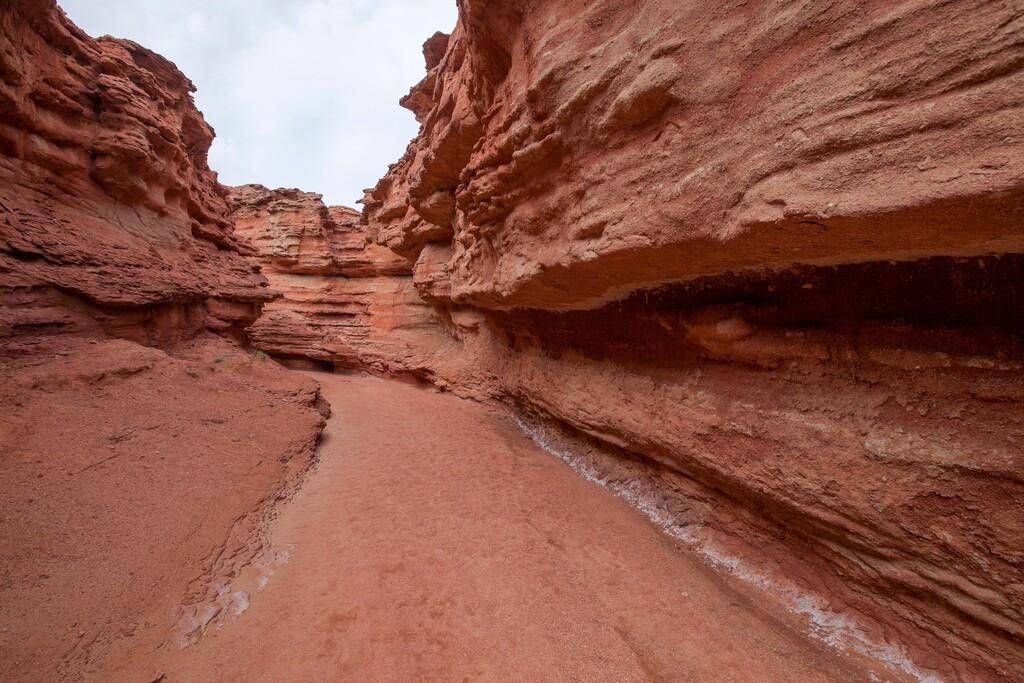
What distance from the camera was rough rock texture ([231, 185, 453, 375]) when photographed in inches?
540

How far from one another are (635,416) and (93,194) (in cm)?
945

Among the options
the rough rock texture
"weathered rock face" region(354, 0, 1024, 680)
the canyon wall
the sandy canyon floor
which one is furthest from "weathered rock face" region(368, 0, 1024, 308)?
the rough rock texture

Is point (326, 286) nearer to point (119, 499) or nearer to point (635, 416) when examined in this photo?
point (119, 499)

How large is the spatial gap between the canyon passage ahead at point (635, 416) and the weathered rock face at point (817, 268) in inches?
0.7

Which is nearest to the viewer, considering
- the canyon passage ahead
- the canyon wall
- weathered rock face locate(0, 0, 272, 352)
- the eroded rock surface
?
the canyon passage ahead

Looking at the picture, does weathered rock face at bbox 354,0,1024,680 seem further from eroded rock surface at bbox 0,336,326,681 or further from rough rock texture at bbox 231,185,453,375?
rough rock texture at bbox 231,185,453,375

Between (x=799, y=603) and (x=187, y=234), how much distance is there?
11.9m

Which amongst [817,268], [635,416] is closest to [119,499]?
[635,416]

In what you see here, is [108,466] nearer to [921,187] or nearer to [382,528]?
[382,528]

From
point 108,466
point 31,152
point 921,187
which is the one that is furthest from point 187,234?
point 921,187

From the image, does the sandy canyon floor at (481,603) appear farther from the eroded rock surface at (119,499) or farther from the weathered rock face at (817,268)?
the weathered rock face at (817,268)

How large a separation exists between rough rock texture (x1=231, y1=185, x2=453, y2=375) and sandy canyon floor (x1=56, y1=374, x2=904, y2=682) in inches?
382

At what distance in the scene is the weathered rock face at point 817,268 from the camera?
70.1 inches

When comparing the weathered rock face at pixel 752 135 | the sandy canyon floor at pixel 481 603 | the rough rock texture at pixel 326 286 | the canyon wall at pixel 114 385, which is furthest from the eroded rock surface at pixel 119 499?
the rough rock texture at pixel 326 286
